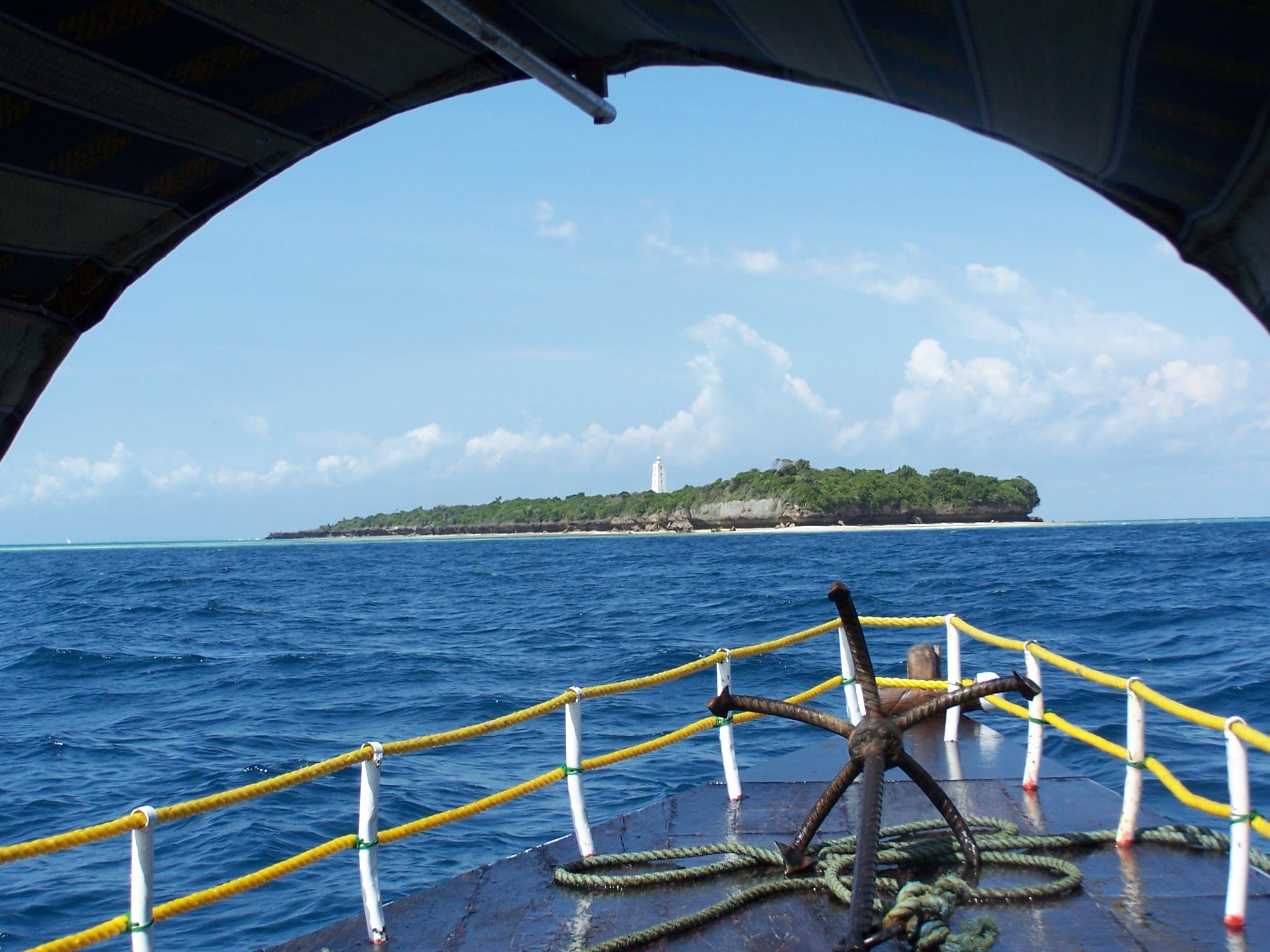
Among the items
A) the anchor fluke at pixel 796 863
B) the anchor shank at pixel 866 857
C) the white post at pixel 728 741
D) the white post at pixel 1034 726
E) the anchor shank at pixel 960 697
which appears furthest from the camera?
the white post at pixel 728 741

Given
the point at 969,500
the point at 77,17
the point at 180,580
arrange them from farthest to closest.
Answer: the point at 969,500 → the point at 180,580 → the point at 77,17

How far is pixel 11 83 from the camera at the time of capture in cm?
289

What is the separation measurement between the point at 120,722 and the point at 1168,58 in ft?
56.8

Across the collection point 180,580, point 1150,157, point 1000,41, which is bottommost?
point 180,580

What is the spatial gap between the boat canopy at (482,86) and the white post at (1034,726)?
13.1 feet

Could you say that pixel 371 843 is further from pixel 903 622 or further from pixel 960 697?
pixel 903 622

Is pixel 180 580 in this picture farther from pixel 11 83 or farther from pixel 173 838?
pixel 11 83

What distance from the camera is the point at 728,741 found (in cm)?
639

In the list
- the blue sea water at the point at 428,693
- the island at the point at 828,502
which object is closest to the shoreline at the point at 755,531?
the island at the point at 828,502

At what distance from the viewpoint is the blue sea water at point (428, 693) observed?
917cm

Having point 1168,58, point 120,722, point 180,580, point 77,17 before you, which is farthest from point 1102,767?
point 180,580

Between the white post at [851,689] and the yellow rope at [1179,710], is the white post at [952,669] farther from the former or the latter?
the yellow rope at [1179,710]

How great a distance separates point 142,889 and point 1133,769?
15.5 ft

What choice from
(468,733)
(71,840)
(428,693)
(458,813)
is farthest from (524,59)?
(428,693)
